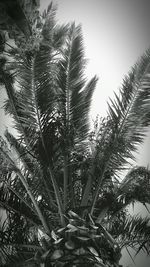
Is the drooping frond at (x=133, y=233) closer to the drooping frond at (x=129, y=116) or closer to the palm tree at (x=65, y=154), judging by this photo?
the palm tree at (x=65, y=154)

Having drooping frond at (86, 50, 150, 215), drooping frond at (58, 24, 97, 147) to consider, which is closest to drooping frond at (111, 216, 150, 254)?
drooping frond at (86, 50, 150, 215)

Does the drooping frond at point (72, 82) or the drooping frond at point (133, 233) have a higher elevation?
the drooping frond at point (72, 82)

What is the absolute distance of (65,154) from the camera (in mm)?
4055

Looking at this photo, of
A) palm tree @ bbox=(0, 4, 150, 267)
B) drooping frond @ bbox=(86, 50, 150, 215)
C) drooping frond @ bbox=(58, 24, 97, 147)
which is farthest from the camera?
drooping frond @ bbox=(58, 24, 97, 147)

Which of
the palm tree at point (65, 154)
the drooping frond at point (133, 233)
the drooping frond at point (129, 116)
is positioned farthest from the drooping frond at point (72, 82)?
the drooping frond at point (133, 233)

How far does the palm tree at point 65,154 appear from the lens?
3.55 meters

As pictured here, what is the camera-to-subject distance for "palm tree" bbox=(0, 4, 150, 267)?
11.6 feet

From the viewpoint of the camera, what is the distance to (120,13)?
6.75 m

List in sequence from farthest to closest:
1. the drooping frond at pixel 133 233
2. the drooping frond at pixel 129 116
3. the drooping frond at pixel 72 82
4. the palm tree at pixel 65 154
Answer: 1. the drooping frond at pixel 133 233
2. the drooping frond at pixel 72 82
3. the drooping frond at pixel 129 116
4. the palm tree at pixel 65 154

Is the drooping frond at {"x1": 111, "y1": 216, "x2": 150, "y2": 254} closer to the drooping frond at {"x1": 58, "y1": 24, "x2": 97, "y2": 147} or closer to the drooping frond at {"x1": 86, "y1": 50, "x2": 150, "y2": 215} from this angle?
the drooping frond at {"x1": 86, "y1": 50, "x2": 150, "y2": 215}

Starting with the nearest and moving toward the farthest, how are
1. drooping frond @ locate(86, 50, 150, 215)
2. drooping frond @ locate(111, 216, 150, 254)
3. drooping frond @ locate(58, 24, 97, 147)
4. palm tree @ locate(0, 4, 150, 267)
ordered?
palm tree @ locate(0, 4, 150, 267) → drooping frond @ locate(86, 50, 150, 215) → drooping frond @ locate(58, 24, 97, 147) → drooping frond @ locate(111, 216, 150, 254)

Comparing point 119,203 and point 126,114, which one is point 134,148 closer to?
point 126,114

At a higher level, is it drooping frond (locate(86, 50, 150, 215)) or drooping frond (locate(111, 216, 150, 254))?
drooping frond (locate(86, 50, 150, 215))

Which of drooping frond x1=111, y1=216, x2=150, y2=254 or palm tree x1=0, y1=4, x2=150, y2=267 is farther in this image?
drooping frond x1=111, y1=216, x2=150, y2=254
